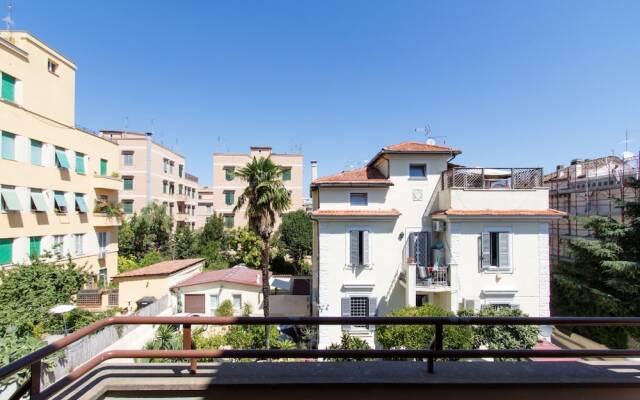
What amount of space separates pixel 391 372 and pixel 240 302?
17.6 m

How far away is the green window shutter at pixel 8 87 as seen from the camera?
14883 mm

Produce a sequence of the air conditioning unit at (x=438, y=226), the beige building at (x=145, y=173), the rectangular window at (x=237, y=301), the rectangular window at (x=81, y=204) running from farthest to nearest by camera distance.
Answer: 1. the beige building at (x=145, y=173)
2. the rectangular window at (x=81, y=204)
3. the rectangular window at (x=237, y=301)
4. the air conditioning unit at (x=438, y=226)

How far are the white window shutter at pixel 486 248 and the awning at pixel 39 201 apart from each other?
23.2m

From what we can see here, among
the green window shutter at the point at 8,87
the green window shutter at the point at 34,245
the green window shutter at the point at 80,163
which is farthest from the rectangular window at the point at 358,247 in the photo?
the green window shutter at the point at 8,87

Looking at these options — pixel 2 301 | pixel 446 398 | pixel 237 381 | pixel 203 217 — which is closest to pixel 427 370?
pixel 446 398

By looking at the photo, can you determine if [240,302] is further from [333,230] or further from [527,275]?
[527,275]

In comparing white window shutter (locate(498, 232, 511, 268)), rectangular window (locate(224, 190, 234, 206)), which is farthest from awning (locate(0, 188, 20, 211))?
white window shutter (locate(498, 232, 511, 268))

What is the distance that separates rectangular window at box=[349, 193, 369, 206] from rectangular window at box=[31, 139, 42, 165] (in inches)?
697

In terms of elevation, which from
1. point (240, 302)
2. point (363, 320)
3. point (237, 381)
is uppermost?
point (363, 320)

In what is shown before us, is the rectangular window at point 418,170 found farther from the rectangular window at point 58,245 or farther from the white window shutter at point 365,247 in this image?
the rectangular window at point 58,245

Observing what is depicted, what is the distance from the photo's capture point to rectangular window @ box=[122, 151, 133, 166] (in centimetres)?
3344

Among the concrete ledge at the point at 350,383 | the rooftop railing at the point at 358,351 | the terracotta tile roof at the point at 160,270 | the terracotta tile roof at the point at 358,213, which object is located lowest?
the terracotta tile roof at the point at 160,270

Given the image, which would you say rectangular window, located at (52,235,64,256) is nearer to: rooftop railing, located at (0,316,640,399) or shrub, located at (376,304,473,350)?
shrub, located at (376,304,473,350)

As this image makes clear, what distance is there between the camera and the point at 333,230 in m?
13.4
